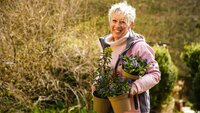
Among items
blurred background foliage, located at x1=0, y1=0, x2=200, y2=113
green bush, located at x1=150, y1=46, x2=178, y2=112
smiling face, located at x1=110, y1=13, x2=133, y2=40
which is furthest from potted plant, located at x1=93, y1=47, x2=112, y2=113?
green bush, located at x1=150, y1=46, x2=178, y2=112

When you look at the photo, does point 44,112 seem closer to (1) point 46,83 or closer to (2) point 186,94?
(1) point 46,83

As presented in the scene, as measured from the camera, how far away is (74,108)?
5766 mm

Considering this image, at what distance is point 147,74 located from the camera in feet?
7.34

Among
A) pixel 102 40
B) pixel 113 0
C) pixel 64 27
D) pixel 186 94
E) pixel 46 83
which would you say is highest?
pixel 113 0

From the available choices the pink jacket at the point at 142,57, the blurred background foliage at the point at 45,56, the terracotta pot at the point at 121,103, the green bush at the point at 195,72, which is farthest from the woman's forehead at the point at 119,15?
the green bush at the point at 195,72

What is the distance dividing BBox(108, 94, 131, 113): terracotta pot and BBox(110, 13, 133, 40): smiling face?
0.39 m

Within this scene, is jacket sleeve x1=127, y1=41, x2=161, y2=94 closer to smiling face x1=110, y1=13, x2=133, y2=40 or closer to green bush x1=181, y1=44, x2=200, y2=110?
smiling face x1=110, y1=13, x2=133, y2=40

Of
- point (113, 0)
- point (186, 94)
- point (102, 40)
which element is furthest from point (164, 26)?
point (102, 40)

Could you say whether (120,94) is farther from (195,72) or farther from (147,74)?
(195,72)

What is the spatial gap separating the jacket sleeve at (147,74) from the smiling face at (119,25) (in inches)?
4.7

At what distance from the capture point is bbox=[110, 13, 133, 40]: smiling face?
228cm

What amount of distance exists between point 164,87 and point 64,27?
3115 mm

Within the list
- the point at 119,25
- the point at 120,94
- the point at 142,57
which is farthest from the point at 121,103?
the point at 119,25

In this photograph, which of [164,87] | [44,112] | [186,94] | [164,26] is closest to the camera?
[44,112]
